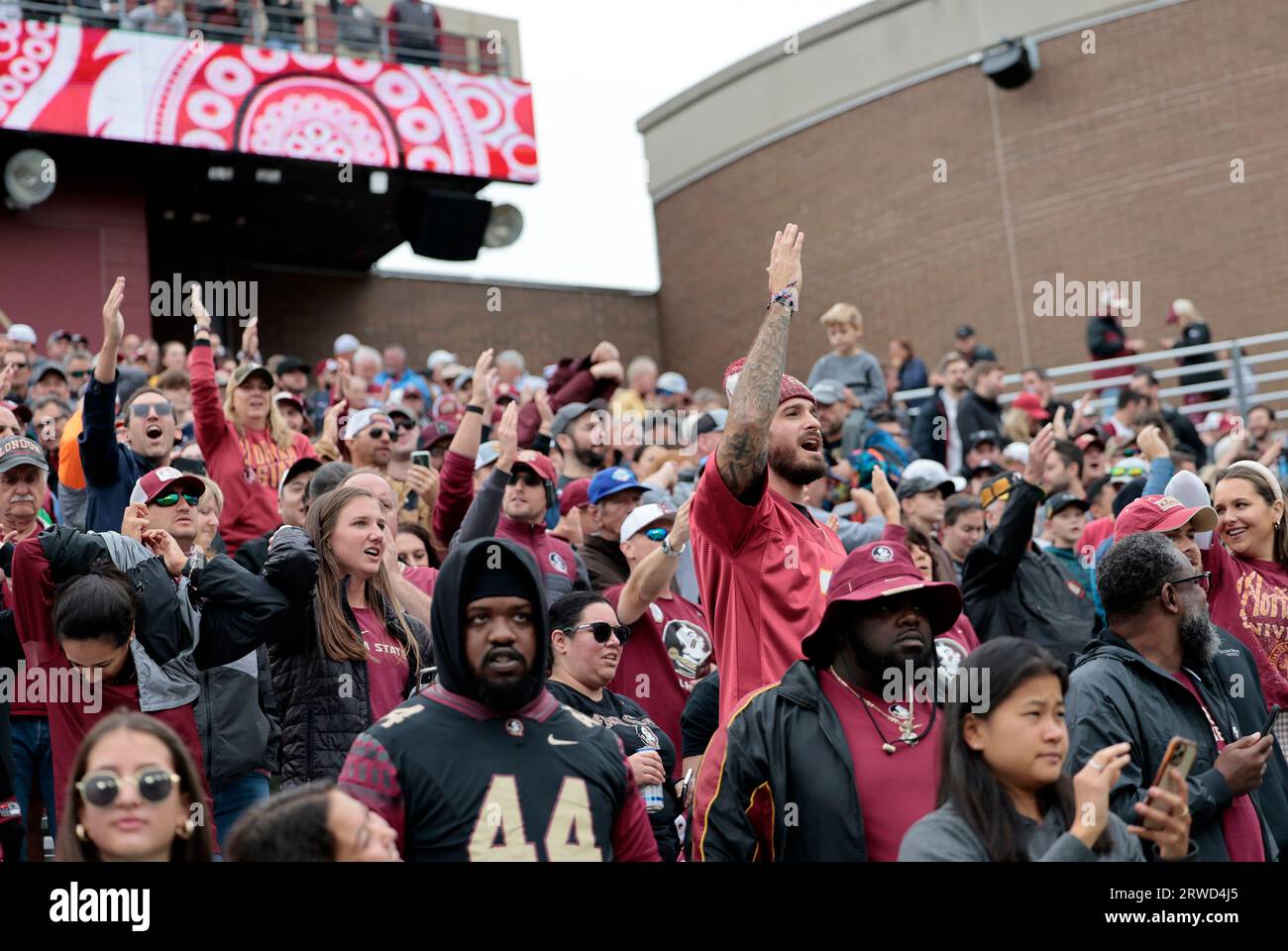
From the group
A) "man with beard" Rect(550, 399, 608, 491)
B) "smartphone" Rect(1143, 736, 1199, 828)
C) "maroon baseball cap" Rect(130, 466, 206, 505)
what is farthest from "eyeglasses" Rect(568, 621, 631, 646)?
"man with beard" Rect(550, 399, 608, 491)

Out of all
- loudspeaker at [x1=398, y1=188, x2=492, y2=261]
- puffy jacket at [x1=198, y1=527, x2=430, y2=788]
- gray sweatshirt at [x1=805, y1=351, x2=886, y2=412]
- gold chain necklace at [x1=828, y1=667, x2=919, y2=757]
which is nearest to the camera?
gold chain necklace at [x1=828, y1=667, x2=919, y2=757]

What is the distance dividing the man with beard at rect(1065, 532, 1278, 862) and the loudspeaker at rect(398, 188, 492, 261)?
16770 millimetres

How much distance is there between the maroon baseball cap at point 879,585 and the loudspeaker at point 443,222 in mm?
17146

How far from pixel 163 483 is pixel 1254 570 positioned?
435 cm

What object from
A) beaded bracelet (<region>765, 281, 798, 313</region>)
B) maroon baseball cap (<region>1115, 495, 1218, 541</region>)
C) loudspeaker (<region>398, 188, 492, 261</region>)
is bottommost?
maroon baseball cap (<region>1115, 495, 1218, 541</region>)

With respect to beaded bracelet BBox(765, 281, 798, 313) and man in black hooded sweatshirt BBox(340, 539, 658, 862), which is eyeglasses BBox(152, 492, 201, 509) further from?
beaded bracelet BBox(765, 281, 798, 313)

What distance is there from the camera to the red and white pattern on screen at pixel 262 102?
746 inches

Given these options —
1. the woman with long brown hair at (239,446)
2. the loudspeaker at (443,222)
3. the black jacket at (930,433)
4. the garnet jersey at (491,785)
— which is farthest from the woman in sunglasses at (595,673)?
the loudspeaker at (443,222)

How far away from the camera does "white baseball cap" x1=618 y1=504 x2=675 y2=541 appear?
7738mm

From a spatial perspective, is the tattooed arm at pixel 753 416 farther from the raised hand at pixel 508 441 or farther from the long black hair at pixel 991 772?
the raised hand at pixel 508 441

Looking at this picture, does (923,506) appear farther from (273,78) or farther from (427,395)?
(273,78)

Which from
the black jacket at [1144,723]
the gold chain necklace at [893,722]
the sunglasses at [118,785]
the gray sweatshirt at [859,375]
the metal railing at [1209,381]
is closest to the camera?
the sunglasses at [118,785]

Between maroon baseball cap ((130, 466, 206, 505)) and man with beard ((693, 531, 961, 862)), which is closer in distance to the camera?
man with beard ((693, 531, 961, 862))
